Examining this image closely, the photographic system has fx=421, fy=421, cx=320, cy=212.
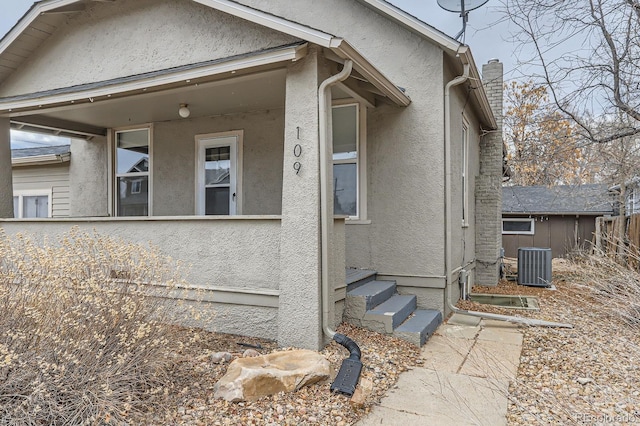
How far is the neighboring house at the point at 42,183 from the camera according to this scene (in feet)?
33.2

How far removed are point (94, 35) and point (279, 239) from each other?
4646 mm

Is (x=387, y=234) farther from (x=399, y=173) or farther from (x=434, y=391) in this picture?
(x=434, y=391)

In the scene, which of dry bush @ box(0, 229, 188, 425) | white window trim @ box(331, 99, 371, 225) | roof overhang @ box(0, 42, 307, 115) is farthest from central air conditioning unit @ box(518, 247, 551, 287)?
Answer: dry bush @ box(0, 229, 188, 425)

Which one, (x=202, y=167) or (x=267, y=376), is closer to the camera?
(x=267, y=376)

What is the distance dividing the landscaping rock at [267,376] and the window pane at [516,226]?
18142 mm

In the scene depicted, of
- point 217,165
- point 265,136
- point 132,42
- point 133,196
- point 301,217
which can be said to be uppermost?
point 132,42

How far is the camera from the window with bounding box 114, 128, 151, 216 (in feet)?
28.6

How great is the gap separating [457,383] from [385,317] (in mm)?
1299

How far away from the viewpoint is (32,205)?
433 inches

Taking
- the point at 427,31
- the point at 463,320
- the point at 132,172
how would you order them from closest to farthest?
the point at 427,31
the point at 463,320
the point at 132,172

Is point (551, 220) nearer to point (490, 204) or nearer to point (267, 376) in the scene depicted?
point (490, 204)

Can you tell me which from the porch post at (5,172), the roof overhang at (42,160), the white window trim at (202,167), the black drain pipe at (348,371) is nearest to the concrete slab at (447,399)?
the black drain pipe at (348,371)

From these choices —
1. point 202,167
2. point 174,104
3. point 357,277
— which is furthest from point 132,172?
point 357,277

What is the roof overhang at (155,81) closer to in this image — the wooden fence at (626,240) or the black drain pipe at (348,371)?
the black drain pipe at (348,371)
